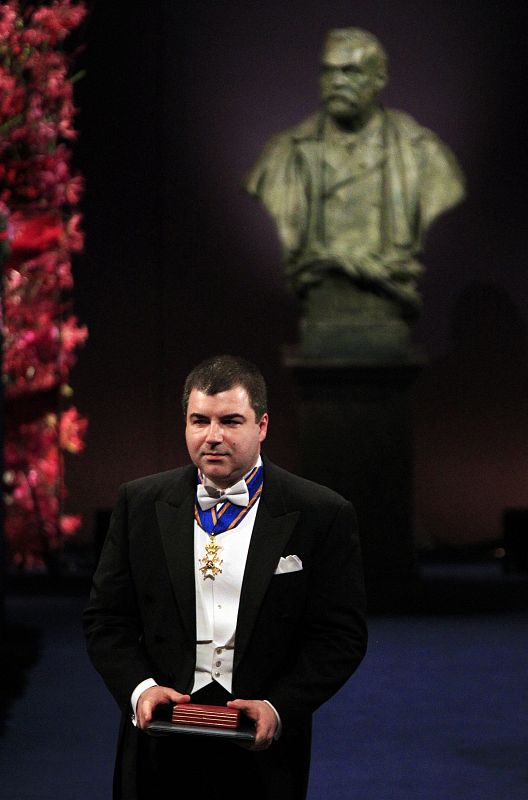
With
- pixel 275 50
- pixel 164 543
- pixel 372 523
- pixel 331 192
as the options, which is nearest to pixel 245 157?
pixel 275 50

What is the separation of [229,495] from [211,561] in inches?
3.9

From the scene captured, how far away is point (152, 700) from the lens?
2.15 metres

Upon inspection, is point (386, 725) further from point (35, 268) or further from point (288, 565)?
point (35, 268)

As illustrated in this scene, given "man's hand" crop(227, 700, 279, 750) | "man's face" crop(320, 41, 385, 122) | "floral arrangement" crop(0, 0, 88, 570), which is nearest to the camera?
"man's hand" crop(227, 700, 279, 750)

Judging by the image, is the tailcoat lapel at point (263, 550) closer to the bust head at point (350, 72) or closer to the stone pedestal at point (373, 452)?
the stone pedestal at point (373, 452)

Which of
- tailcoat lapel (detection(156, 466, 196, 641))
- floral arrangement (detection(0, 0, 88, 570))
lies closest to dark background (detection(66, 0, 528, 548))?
floral arrangement (detection(0, 0, 88, 570))

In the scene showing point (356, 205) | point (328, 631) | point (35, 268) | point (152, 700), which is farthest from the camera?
point (35, 268)

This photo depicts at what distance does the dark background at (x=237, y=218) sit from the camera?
29.8 ft

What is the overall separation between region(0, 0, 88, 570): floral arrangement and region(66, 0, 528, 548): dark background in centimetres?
82

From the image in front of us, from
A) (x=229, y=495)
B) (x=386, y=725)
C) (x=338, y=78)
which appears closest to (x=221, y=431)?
(x=229, y=495)

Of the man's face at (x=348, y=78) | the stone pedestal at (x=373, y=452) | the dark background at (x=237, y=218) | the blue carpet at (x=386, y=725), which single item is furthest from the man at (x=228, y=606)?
the dark background at (x=237, y=218)

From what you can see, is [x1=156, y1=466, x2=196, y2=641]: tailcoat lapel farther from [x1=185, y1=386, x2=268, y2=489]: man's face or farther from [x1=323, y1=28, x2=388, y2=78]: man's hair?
[x1=323, y1=28, x2=388, y2=78]: man's hair

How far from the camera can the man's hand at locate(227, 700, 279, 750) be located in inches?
84.4

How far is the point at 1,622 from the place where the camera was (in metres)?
6.14
